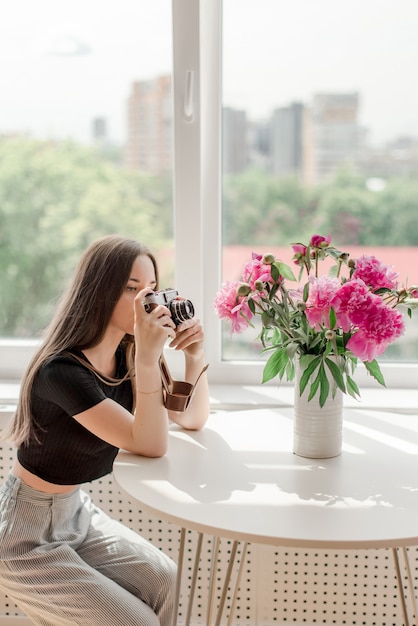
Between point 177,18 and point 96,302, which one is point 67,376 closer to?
point 96,302

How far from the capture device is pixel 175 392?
63.7 inches

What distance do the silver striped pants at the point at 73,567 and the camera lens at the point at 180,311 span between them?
0.44m

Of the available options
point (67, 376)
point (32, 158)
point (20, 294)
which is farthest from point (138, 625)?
point (32, 158)

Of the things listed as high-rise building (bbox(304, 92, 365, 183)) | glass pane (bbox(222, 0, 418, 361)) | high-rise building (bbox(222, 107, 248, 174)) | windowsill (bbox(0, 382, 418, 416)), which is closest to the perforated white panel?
windowsill (bbox(0, 382, 418, 416))

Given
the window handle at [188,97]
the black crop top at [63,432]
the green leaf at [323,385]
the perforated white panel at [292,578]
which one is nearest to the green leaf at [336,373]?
the green leaf at [323,385]

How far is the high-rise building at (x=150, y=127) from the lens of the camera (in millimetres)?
2199

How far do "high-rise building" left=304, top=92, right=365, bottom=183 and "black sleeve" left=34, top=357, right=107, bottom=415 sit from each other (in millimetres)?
1000

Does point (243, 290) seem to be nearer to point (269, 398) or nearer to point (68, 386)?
point (68, 386)

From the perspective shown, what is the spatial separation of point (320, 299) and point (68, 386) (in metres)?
0.53

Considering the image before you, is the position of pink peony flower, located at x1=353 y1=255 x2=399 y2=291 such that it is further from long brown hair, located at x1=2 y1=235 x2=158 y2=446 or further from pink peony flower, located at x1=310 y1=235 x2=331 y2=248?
long brown hair, located at x1=2 y1=235 x2=158 y2=446

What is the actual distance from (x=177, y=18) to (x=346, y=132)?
56 centimetres

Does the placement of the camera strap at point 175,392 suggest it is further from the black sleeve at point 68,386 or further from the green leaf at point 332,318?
the green leaf at point 332,318

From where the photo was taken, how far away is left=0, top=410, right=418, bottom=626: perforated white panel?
200 cm

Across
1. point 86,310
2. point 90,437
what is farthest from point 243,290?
point 90,437
